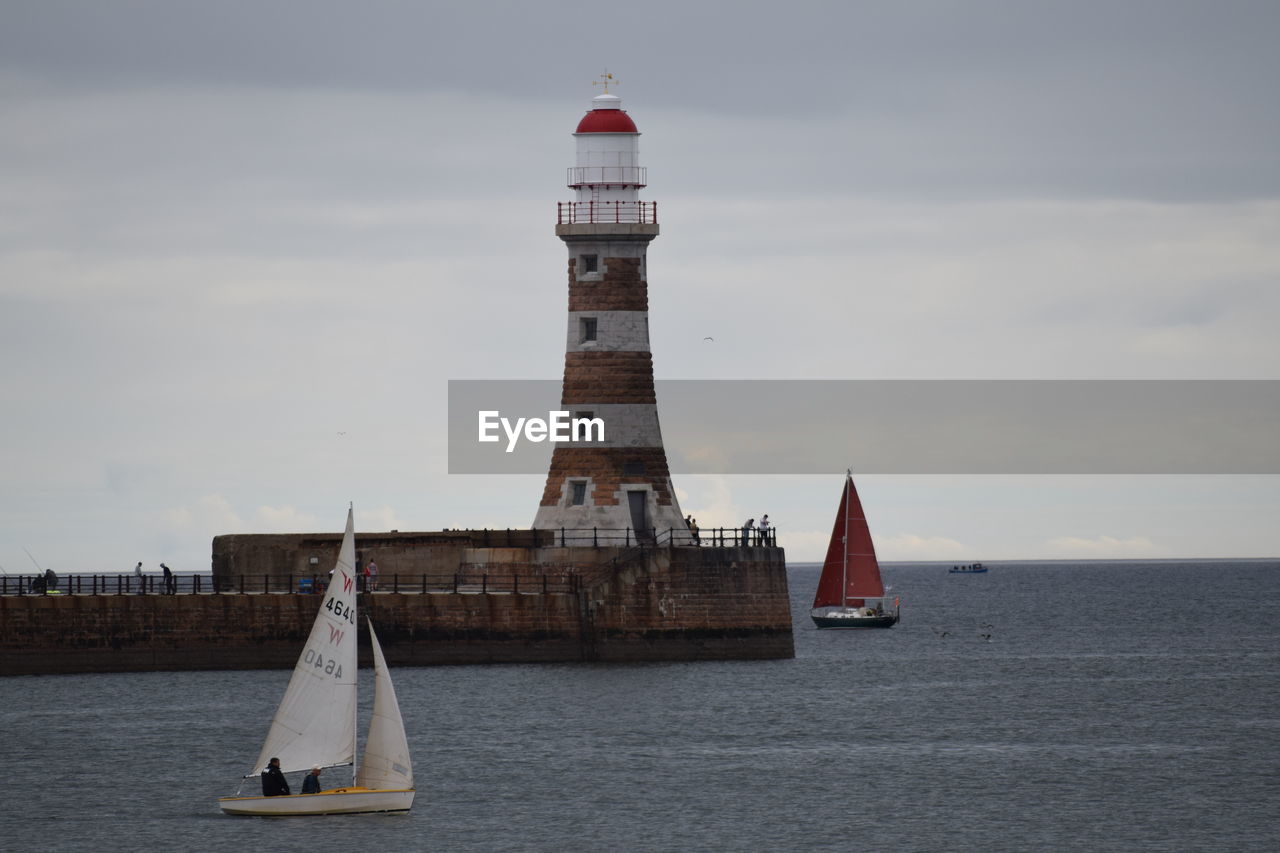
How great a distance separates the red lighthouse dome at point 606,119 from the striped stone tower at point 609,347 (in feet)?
0.10

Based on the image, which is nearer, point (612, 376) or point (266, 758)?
point (266, 758)

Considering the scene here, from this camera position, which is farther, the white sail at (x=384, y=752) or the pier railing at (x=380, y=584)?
the pier railing at (x=380, y=584)

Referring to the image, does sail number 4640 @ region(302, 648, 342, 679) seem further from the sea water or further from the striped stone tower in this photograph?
the striped stone tower

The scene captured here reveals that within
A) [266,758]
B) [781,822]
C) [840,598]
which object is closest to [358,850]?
[266,758]

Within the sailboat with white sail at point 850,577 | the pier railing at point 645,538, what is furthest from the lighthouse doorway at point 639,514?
the sailboat with white sail at point 850,577

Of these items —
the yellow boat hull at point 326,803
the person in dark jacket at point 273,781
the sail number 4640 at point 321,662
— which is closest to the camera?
the person in dark jacket at point 273,781

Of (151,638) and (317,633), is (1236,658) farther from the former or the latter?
(317,633)

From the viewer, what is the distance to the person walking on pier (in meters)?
45.1

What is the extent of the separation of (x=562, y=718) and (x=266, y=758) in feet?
53.3

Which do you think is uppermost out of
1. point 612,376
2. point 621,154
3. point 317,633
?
point 621,154

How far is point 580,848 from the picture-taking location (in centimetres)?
4372

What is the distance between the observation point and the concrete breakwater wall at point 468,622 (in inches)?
2613

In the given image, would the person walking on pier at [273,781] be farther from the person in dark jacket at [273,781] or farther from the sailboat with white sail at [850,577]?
the sailboat with white sail at [850,577]

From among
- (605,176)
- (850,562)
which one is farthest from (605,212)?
(850,562)
